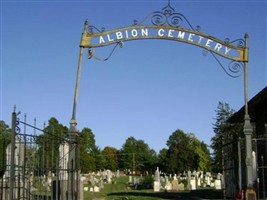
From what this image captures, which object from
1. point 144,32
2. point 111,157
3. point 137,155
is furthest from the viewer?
point 137,155

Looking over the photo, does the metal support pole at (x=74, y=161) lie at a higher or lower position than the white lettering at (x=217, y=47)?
lower

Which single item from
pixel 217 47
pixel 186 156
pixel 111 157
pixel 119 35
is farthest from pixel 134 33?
pixel 111 157

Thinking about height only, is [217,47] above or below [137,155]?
above

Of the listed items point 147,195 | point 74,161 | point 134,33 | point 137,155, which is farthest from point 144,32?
point 137,155

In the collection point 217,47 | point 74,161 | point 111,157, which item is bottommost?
point 111,157

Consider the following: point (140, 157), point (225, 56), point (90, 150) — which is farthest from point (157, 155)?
point (225, 56)

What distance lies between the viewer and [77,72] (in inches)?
532

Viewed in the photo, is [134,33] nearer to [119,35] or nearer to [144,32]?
[144,32]

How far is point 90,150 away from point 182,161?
74.3 feet

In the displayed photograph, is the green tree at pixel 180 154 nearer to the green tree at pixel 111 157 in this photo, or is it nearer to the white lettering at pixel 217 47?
the green tree at pixel 111 157

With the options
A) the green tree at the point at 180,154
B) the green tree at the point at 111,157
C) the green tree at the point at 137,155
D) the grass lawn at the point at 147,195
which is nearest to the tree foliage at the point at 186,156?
the green tree at the point at 180,154

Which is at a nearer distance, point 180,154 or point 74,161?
point 74,161

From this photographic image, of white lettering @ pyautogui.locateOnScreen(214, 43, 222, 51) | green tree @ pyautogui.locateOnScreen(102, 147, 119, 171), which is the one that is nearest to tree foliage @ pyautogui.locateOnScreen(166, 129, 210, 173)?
green tree @ pyautogui.locateOnScreen(102, 147, 119, 171)

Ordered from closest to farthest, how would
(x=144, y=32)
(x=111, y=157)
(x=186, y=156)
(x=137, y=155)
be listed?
(x=144, y=32)
(x=186, y=156)
(x=111, y=157)
(x=137, y=155)
